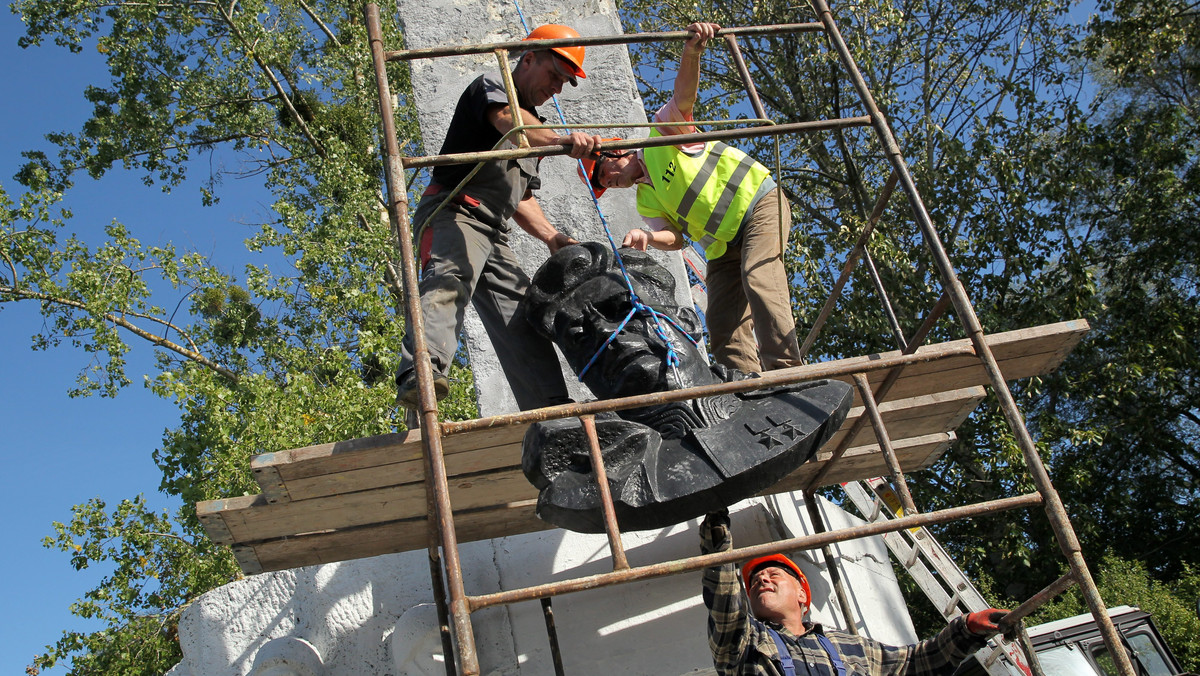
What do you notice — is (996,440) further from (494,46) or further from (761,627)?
(494,46)

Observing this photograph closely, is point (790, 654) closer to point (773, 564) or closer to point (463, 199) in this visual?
point (773, 564)

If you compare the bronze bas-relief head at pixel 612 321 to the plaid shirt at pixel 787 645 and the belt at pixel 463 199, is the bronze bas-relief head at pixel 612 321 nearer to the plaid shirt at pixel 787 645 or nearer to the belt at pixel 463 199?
the belt at pixel 463 199

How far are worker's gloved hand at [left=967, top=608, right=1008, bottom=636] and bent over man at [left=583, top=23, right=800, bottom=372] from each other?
109cm

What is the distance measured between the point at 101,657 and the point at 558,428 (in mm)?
10713

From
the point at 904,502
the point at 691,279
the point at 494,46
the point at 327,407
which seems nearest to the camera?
the point at 904,502

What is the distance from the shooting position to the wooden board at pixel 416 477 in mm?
3188

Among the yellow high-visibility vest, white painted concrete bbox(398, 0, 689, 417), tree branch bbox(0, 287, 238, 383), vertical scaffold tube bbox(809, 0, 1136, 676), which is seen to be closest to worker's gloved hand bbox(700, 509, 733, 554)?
vertical scaffold tube bbox(809, 0, 1136, 676)

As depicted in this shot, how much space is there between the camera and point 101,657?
11.3 meters

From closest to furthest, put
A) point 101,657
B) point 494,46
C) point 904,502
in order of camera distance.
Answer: point 904,502 → point 494,46 → point 101,657

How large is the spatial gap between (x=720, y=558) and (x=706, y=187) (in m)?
1.96

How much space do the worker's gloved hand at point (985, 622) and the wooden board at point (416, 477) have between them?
A: 31.6 inches

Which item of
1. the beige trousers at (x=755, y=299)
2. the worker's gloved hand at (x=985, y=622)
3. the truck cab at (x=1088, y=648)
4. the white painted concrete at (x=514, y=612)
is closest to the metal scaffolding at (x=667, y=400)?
the worker's gloved hand at (x=985, y=622)

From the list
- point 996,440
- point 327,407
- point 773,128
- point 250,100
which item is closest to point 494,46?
point 773,128

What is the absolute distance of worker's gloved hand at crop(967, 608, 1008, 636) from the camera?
310 centimetres
